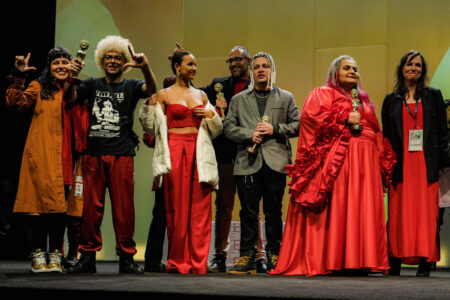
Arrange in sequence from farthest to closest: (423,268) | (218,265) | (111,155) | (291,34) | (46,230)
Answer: (291,34)
(218,265)
(46,230)
(423,268)
(111,155)

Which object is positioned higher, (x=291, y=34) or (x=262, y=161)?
(x=291, y=34)

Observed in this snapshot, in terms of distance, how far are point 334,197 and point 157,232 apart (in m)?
1.40

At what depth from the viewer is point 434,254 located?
13.8ft

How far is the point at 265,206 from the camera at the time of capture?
438 cm

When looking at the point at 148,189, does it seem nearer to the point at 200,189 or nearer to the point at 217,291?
the point at 200,189

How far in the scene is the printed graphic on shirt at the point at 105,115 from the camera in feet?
13.6

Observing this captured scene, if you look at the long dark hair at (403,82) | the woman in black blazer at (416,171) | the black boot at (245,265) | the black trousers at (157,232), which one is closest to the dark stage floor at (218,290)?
the black boot at (245,265)

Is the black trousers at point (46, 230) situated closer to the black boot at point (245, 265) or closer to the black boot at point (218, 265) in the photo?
the black boot at point (218, 265)

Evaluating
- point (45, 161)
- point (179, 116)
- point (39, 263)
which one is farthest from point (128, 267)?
point (179, 116)

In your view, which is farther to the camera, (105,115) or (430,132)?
(430,132)

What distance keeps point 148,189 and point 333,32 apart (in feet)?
8.61

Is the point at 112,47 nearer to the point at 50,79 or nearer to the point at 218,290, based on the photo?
the point at 50,79

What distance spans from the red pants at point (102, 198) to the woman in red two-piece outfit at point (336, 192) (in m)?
1.08

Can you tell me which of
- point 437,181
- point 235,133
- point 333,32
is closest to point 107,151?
point 235,133
